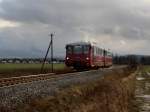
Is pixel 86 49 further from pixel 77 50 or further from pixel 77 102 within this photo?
pixel 77 102

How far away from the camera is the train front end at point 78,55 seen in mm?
48438

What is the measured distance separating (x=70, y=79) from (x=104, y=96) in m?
6.87

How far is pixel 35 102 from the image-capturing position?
20.5 meters

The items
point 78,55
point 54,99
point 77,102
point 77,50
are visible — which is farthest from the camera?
point 77,50

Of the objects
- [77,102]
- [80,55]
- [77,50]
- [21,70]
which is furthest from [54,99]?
[21,70]

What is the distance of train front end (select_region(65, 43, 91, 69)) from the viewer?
48.4 metres

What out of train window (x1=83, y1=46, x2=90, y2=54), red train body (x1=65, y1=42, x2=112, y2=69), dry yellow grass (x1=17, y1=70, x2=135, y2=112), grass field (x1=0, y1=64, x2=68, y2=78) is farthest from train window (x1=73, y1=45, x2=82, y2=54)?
dry yellow grass (x1=17, y1=70, x2=135, y2=112)

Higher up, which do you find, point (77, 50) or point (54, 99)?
point (77, 50)

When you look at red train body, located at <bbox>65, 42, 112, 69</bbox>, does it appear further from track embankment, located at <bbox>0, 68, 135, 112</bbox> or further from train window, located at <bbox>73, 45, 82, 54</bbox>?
track embankment, located at <bbox>0, 68, 135, 112</bbox>

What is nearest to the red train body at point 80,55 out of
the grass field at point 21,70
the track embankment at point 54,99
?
the grass field at point 21,70

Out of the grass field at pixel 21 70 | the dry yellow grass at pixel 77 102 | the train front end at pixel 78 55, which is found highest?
the train front end at pixel 78 55

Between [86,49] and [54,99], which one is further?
[86,49]

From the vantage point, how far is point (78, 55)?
4866 cm

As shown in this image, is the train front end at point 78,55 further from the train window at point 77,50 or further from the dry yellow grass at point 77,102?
the dry yellow grass at point 77,102
